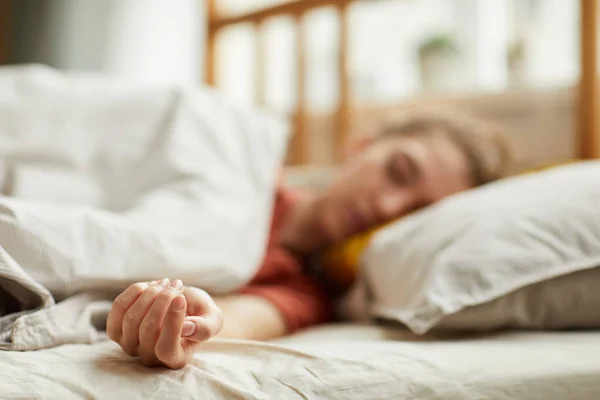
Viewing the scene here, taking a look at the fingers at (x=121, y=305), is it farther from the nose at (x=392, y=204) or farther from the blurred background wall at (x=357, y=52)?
the blurred background wall at (x=357, y=52)

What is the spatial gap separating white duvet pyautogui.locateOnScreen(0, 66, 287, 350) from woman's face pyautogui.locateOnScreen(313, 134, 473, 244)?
0.44 feet

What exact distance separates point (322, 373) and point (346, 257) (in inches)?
19.1

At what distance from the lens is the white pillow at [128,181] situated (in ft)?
1.83

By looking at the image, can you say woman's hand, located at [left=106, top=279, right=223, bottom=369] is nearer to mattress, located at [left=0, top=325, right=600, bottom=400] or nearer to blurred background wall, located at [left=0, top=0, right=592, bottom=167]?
mattress, located at [left=0, top=325, right=600, bottom=400]

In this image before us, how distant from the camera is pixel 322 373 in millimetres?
494

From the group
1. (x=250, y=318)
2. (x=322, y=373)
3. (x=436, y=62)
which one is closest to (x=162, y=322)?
(x=322, y=373)

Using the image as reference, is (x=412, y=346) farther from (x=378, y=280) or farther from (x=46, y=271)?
(x=46, y=271)

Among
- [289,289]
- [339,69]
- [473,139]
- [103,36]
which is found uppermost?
[103,36]

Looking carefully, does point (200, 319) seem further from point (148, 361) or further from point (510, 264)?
point (510, 264)

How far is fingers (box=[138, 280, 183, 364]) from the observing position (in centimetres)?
44

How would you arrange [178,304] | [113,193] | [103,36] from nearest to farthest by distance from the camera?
1. [178,304]
2. [113,193]
3. [103,36]

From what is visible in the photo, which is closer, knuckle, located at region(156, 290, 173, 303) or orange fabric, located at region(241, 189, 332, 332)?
knuckle, located at region(156, 290, 173, 303)

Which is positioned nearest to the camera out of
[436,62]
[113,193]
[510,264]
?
[510,264]

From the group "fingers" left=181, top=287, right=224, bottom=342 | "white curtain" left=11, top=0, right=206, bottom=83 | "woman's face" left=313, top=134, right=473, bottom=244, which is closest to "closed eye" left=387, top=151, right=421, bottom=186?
"woman's face" left=313, top=134, right=473, bottom=244
